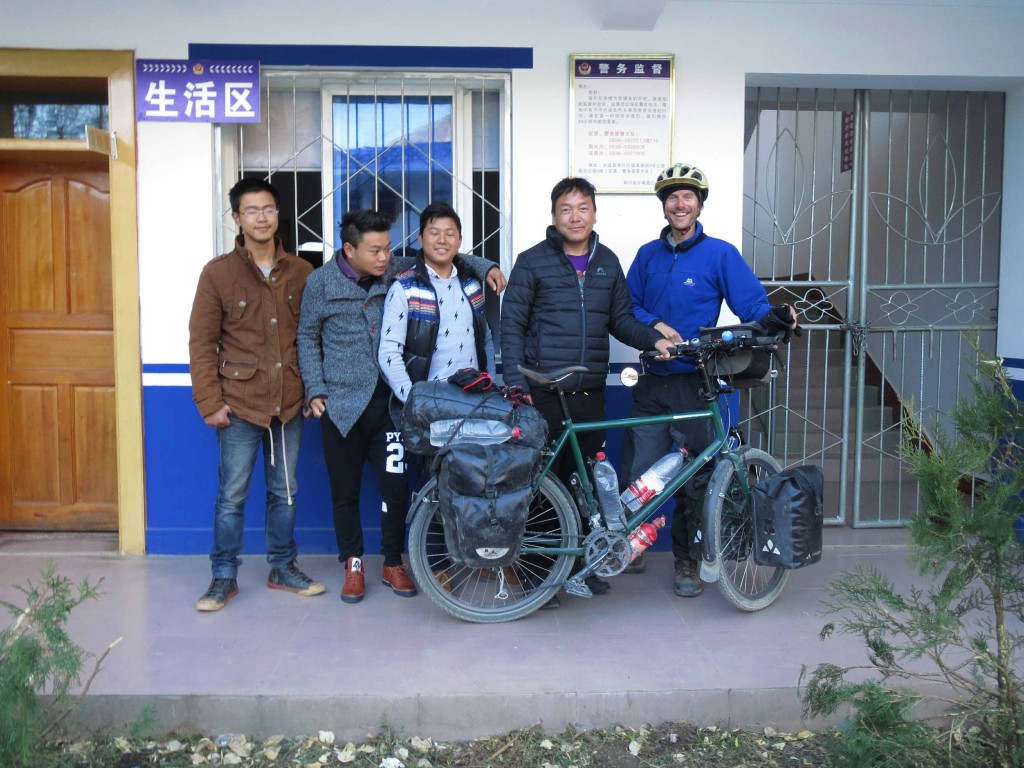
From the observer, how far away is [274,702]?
302 cm

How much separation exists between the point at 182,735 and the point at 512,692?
1132 millimetres

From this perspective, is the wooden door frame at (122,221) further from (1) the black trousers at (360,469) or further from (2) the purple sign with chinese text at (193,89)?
(1) the black trousers at (360,469)

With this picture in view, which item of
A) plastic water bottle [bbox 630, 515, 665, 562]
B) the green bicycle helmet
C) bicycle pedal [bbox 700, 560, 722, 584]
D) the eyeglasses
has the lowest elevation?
bicycle pedal [bbox 700, 560, 722, 584]

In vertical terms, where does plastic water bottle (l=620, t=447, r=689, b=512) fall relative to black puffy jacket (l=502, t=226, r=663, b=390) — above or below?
below

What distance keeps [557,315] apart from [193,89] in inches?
85.5

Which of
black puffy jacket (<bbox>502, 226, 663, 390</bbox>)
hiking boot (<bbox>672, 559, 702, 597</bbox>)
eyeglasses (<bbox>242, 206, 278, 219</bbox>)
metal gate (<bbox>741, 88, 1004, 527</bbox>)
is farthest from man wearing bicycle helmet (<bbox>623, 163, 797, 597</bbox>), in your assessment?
eyeglasses (<bbox>242, 206, 278, 219</bbox>)

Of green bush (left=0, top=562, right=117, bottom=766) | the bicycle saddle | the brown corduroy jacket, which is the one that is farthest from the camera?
the brown corduroy jacket

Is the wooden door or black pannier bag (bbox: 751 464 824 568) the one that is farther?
the wooden door

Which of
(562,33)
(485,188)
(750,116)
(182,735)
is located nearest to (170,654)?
(182,735)

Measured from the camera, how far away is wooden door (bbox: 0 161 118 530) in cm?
473

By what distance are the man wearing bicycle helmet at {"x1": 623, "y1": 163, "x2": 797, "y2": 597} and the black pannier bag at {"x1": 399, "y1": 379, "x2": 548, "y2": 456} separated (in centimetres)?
67

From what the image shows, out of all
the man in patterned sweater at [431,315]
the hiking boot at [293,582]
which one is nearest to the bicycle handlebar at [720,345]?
the man in patterned sweater at [431,315]

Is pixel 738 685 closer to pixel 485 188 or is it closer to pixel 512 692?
pixel 512 692

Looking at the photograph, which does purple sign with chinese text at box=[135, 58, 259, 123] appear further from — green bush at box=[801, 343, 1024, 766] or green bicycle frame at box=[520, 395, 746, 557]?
green bush at box=[801, 343, 1024, 766]
